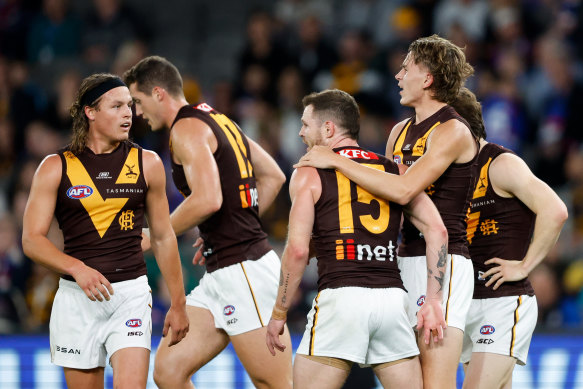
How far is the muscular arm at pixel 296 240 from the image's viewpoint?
16.4ft

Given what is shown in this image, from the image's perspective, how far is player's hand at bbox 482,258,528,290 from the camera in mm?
5730

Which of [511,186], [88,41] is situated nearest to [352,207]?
[511,186]

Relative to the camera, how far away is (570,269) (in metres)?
9.47

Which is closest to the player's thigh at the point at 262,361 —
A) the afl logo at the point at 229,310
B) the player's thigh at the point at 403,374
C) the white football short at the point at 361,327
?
the afl logo at the point at 229,310

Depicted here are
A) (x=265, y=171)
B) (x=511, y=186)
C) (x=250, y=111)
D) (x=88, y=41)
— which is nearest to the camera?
(x=511, y=186)

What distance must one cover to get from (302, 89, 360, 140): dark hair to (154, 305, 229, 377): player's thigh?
5.93 feet

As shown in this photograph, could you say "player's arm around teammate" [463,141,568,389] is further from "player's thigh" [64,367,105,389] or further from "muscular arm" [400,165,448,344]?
"player's thigh" [64,367,105,389]

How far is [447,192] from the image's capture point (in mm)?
5461

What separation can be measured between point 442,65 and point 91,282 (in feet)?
8.46

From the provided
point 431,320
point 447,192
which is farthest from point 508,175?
point 431,320

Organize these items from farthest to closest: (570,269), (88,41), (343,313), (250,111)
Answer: (88,41)
(250,111)
(570,269)
(343,313)

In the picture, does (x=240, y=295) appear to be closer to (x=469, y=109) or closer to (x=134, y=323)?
(x=134, y=323)

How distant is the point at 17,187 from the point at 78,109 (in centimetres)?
581

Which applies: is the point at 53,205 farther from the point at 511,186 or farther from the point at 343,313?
the point at 511,186
